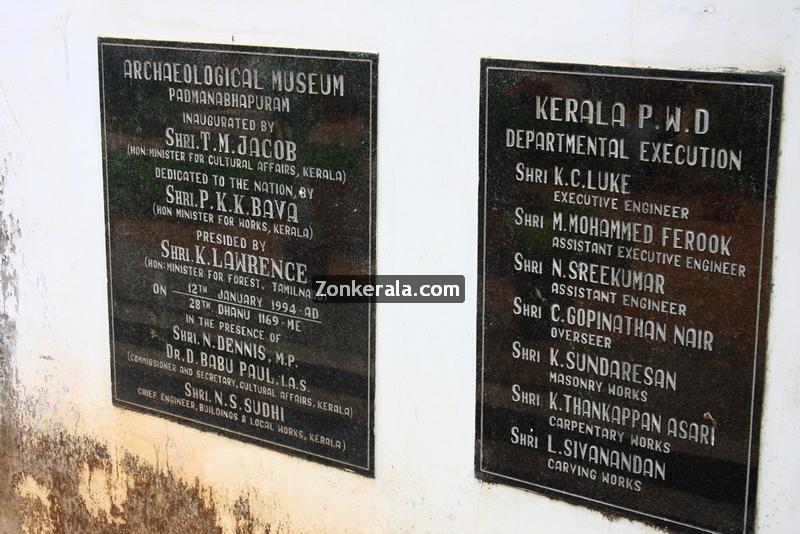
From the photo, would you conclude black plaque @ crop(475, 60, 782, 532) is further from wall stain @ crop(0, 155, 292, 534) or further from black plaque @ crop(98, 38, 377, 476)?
wall stain @ crop(0, 155, 292, 534)

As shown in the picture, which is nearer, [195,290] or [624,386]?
[624,386]

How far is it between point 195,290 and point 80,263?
0.52m

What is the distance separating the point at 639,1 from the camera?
279 cm

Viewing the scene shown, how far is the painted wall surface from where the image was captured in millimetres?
2764

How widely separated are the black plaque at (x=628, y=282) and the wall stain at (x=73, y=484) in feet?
3.51

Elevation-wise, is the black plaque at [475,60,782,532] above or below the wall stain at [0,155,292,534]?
above

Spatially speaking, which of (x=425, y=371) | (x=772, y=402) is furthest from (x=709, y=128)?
(x=425, y=371)

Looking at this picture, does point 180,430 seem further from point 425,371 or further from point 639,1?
point 639,1

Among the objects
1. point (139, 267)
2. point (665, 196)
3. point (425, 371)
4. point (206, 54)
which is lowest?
point (425, 371)

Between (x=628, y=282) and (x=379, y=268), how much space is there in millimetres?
751

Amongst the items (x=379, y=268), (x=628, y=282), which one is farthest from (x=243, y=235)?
(x=628, y=282)

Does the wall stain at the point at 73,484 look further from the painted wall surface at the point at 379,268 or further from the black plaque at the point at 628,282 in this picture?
the black plaque at the point at 628,282

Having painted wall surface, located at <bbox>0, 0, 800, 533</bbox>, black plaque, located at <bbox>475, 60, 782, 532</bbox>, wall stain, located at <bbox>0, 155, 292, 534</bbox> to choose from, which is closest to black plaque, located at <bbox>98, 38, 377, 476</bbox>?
painted wall surface, located at <bbox>0, 0, 800, 533</bbox>

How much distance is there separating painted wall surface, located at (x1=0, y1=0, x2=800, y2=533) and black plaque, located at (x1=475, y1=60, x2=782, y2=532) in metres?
0.05
